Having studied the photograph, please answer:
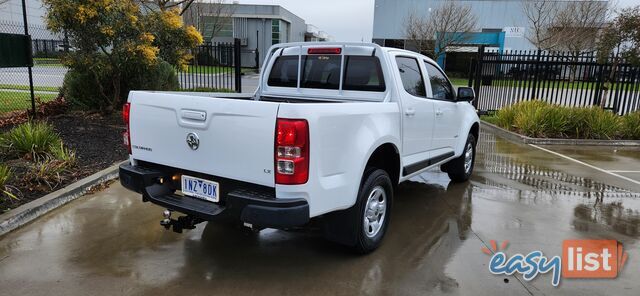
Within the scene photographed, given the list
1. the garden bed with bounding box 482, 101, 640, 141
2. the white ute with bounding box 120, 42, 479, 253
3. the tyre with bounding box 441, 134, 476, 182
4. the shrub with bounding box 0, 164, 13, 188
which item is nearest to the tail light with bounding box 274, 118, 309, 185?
the white ute with bounding box 120, 42, 479, 253

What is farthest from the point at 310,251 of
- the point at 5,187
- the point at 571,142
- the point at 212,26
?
the point at 212,26

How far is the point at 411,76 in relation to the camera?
4.93 m

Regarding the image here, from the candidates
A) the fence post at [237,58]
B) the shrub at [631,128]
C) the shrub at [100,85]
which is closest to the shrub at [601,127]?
the shrub at [631,128]

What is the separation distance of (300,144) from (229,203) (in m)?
0.70

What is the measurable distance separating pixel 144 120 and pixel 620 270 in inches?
167

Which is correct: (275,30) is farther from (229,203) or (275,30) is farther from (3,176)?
(229,203)

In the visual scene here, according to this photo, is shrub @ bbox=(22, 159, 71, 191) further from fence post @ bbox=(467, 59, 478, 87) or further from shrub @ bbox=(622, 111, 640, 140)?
fence post @ bbox=(467, 59, 478, 87)

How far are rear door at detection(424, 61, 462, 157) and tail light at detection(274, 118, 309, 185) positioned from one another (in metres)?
2.51

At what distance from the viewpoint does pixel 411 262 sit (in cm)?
391

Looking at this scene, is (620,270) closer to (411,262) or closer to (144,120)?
(411,262)

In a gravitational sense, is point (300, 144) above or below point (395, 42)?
below

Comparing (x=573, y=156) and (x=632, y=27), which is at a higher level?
(x=632, y=27)

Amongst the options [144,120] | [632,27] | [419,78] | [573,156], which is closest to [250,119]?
[144,120]

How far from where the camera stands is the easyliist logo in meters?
3.84
